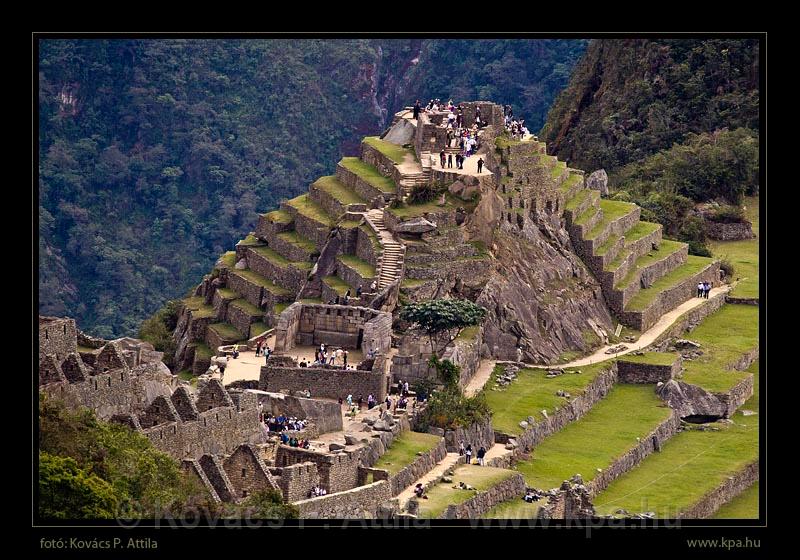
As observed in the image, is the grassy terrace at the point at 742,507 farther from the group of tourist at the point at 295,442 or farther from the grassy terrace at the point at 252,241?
the grassy terrace at the point at 252,241

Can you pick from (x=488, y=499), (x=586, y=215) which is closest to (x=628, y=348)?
(x=586, y=215)

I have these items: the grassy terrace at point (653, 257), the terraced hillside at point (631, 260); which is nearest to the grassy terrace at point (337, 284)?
the terraced hillside at point (631, 260)

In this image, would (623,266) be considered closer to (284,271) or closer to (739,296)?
(739,296)

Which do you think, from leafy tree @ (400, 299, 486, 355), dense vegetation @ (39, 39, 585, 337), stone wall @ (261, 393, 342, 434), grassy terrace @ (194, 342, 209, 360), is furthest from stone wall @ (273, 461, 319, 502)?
dense vegetation @ (39, 39, 585, 337)

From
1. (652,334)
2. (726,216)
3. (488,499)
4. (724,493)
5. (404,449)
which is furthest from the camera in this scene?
(726,216)

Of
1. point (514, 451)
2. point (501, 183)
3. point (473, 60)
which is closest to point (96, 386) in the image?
point (514, 451)

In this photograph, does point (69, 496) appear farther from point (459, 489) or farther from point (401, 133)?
point (401, 133)
